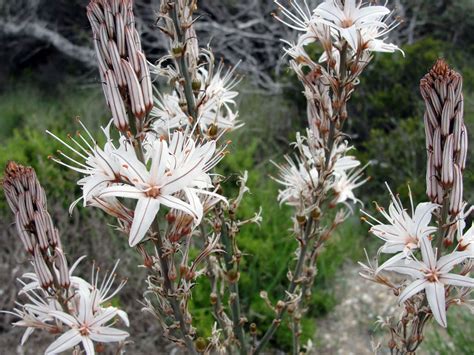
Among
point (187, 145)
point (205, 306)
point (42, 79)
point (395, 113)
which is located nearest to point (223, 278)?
point (187, 145)

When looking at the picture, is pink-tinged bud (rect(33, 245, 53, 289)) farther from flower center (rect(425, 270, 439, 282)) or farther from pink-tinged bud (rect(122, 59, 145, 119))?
flower center (rect(425, 270, 439, 282))

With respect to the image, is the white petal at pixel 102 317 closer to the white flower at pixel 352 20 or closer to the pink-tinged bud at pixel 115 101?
the pink-tinged bud at pixel 115 101

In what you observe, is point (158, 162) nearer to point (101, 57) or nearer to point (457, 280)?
point (101, 57)

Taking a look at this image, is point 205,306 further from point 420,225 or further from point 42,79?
point 42,79

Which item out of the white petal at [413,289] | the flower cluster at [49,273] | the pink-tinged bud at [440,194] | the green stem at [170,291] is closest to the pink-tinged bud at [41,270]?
the flower cluster at [49,273]

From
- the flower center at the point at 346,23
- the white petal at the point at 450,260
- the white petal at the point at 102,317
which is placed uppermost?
the flower center at the point at 346,23

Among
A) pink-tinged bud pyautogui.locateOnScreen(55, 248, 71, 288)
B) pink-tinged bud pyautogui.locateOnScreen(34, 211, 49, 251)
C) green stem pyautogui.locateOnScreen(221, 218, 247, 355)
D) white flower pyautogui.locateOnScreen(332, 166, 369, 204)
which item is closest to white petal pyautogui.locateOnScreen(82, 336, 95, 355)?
pink-tinged bud pyautogui.locateOnScreen(55, 248, 71, 288)
